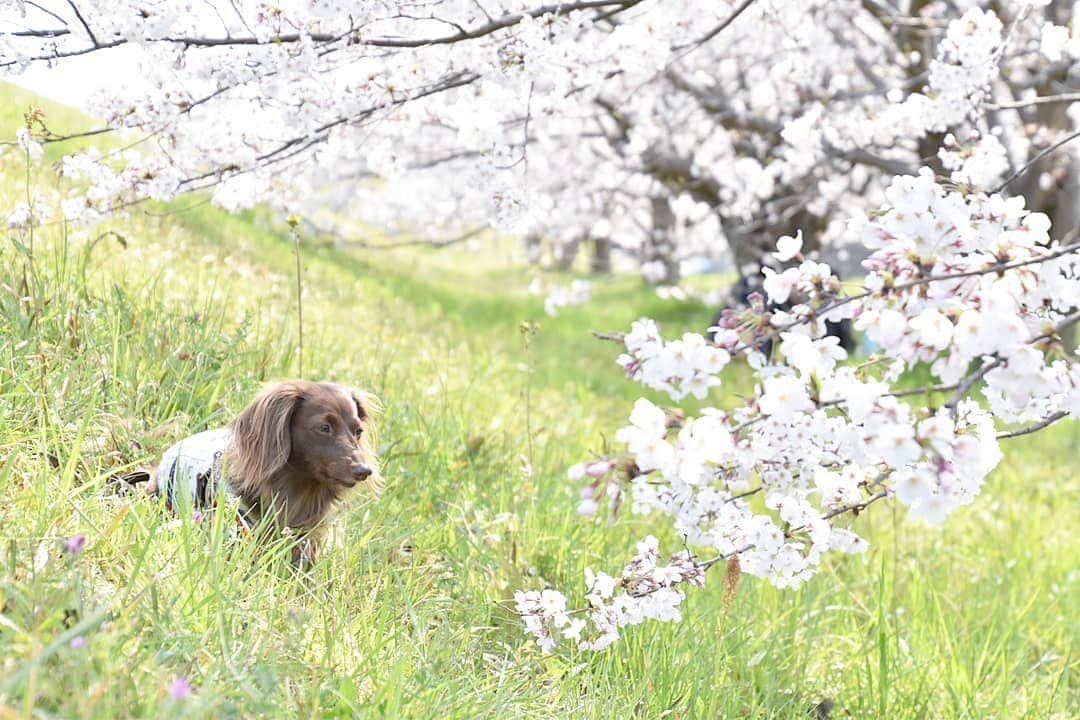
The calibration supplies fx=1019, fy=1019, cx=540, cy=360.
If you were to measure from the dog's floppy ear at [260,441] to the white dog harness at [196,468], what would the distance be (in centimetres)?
5

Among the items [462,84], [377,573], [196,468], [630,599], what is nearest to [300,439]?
[196,468]

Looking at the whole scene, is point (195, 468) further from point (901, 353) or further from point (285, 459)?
point (901, 353)

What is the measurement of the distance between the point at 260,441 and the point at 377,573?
54 cm

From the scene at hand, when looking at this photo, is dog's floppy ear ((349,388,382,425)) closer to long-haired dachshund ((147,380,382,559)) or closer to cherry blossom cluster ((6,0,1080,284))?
long-haired dachshund ((147,380,382,559))

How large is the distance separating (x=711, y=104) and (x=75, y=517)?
6777 mm

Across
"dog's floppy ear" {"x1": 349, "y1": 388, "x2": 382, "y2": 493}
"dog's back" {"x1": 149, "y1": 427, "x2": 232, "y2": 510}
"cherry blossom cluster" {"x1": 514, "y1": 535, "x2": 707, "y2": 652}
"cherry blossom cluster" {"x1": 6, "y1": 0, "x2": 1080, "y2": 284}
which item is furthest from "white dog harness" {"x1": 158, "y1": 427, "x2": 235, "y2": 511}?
"cherry blossom cluster" {"x1": 6, "y1": 0, "x2": 1080, "y2": 284}

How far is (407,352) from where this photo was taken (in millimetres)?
6684

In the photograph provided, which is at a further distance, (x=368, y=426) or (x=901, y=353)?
(x=368, y=426)

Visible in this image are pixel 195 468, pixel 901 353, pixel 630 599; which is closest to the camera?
pixel 901 353

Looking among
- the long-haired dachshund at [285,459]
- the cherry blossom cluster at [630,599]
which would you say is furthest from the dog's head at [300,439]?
the cherry blossom cluster at [630,599]

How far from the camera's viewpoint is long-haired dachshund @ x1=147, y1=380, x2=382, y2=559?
10.1 feet

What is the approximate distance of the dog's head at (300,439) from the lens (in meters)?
3.09

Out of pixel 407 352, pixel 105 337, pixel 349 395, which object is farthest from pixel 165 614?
pixel 407 352

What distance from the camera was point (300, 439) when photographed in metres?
3.18
